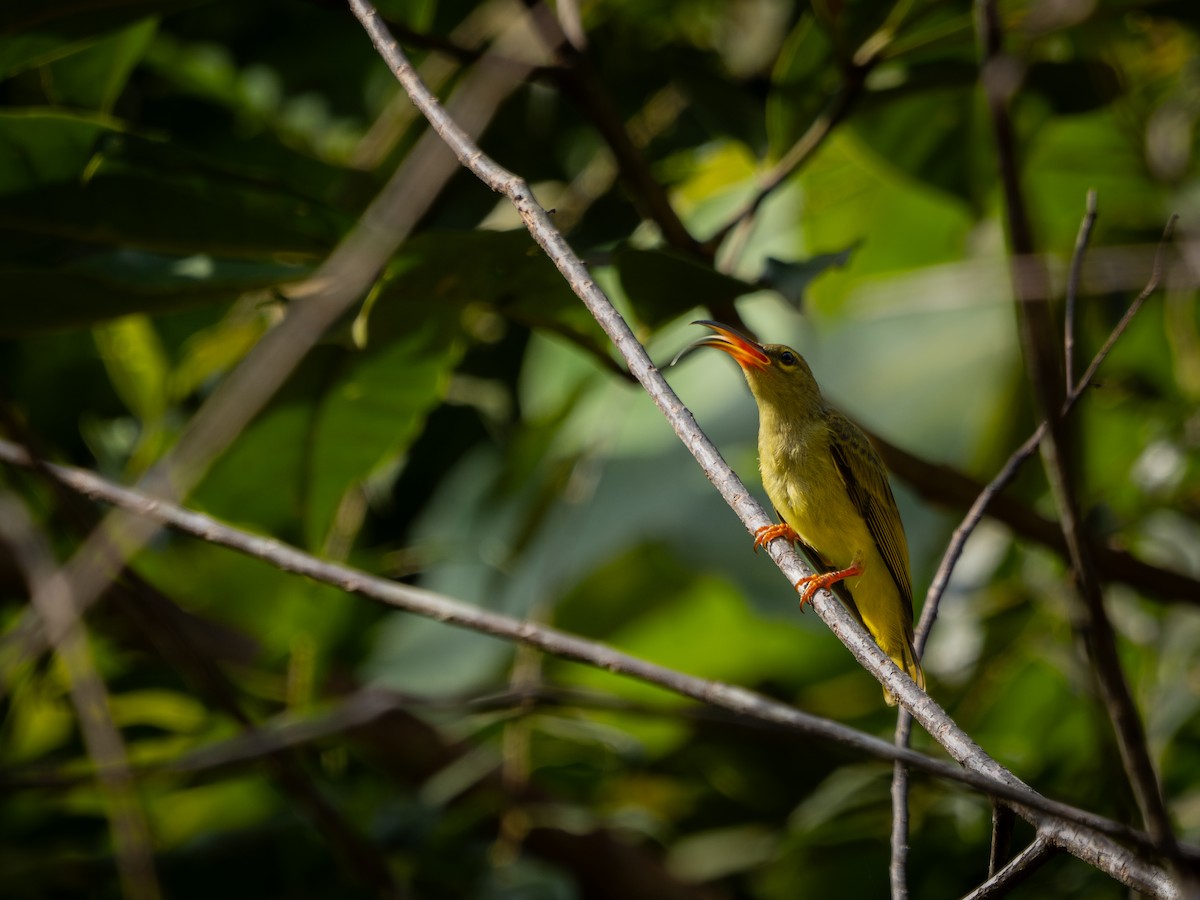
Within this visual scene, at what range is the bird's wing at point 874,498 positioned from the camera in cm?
277

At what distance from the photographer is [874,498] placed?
281 cm

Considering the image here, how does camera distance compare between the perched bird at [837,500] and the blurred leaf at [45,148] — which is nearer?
the blurred leaf at [45,148]

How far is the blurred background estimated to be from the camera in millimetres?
2152

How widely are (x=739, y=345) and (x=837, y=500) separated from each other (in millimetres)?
545

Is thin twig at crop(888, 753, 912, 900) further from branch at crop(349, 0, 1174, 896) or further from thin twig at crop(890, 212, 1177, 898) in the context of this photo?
branch at crop(349, 0, 1174, 896)

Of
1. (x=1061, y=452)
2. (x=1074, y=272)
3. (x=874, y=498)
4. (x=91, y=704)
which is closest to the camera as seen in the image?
(x=1061, y=452)

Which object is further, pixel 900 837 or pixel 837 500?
pixel 837 500

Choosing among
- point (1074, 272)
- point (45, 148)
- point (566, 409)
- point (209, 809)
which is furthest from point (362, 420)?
point (1074, 272)

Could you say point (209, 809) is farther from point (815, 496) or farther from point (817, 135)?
point (817, 135)

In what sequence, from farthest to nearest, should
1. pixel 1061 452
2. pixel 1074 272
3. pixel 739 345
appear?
pixel 739 345 → pixel 1074 272 → pixel 1061 452

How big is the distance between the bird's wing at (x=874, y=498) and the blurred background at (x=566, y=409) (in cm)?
17

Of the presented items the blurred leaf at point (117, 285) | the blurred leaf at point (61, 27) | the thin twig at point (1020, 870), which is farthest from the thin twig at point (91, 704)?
the thin twig at point (1020, 870)

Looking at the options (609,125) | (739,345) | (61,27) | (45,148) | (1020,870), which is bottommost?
(1020,870)

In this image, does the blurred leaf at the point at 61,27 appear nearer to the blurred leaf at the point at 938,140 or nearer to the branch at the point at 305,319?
the branch at the point at 305,319
